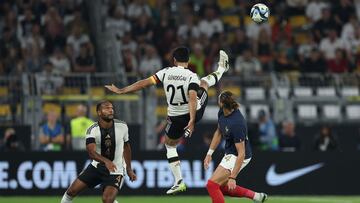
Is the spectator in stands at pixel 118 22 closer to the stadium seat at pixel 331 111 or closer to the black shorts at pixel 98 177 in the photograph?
the stadium seat at pixel 331 111

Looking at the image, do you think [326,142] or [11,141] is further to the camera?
[326,142]

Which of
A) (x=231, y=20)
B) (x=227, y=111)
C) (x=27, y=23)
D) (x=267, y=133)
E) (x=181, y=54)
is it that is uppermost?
(x=27, y=23)

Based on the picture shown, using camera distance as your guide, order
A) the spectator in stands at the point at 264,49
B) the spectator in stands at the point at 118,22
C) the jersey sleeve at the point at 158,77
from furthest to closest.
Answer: the spectator in stands at the point at 118,22 → the spectator in stands at the point at 264,49 → the jersey sleeve at the point at 158,77

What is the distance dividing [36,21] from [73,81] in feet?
16.8

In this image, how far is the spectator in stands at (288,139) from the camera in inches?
1005

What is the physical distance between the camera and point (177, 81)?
18.5 meters

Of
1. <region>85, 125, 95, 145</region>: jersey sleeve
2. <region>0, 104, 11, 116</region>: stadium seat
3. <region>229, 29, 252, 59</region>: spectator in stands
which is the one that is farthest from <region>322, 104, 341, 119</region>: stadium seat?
<region>85, 125, 95, 145</region>: jersey sleeve

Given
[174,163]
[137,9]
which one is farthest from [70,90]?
[174,163]

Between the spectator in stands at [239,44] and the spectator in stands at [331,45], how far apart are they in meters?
1.99

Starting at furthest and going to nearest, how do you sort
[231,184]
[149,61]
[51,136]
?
[149,61] < [51,136] < [231,184]

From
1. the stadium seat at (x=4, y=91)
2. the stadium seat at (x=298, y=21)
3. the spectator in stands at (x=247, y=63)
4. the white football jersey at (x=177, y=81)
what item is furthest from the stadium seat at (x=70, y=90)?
the stadium seat at (x=298, y=21)

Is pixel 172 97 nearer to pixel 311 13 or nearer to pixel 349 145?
pixel 349 145

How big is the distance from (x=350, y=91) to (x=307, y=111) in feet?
3.66

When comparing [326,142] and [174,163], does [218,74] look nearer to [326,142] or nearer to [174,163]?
[174,163]
